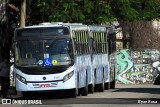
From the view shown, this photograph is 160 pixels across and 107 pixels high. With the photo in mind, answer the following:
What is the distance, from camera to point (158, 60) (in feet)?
142

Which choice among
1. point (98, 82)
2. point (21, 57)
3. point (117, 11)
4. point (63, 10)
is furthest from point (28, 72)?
point (117, 11)

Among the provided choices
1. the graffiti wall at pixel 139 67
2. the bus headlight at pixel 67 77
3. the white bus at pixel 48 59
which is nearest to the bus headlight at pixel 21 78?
the white bus at pixel 48 59

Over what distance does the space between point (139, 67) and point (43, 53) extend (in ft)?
67.6

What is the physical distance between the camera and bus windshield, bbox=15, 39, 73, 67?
77.6 ft

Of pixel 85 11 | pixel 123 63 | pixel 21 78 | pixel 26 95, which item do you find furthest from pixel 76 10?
pixel 21 78

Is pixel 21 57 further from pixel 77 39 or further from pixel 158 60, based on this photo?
pixel 158 60

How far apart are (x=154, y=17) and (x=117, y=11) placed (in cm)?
305

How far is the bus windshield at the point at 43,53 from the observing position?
23641mm

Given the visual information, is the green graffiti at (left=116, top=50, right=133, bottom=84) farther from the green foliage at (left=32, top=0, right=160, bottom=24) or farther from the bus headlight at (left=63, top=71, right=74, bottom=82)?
the bus headlight at (left=63, top=71, right=74, bottom=82)

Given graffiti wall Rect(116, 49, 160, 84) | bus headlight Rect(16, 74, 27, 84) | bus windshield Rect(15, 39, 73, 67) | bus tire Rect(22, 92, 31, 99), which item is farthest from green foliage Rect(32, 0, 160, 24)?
bus headlight Rect(16, 74, 27, 84)

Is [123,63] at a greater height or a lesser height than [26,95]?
lesser

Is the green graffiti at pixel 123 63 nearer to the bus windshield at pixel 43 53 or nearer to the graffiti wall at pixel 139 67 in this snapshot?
the graffiti wall at pixel 139 67

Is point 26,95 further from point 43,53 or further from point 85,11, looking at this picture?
point 85,11

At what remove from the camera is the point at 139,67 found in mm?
43594
